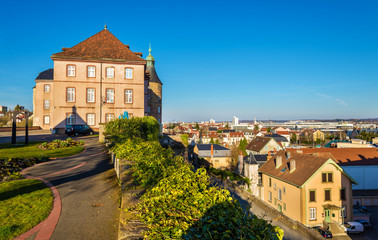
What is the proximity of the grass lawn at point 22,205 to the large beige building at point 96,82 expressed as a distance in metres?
23.0

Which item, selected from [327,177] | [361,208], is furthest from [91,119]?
[361,208]

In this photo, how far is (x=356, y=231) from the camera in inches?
851

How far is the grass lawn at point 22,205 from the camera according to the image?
4.65m

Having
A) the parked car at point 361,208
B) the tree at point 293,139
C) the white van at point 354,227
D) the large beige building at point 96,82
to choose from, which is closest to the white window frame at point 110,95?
the large beige building at point 96,82

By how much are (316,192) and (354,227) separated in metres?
4.43

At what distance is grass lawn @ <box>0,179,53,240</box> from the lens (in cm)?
465

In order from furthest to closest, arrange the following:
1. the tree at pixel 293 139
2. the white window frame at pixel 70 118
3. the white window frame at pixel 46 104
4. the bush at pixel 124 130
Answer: the tree at pixel 293 139 → the white window frame at pixel 46 104 → the white window frame at pixel 70 118 → the bush at pixel 124 130

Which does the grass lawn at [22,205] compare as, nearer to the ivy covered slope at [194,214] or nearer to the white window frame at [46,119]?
the ivy covered slope at [194,214]

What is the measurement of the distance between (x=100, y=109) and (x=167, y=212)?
1200 inches

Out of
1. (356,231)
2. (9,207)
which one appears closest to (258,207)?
(9,207)

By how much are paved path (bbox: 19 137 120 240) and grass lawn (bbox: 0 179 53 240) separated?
1.30ft

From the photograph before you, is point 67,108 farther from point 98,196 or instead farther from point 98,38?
point 98,196

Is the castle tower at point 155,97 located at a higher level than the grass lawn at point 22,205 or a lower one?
higher

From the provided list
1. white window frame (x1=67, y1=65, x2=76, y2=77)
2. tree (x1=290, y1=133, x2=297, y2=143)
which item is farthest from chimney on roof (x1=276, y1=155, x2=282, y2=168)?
tree (x1=290, y1=133, x2=297, y2=143)
